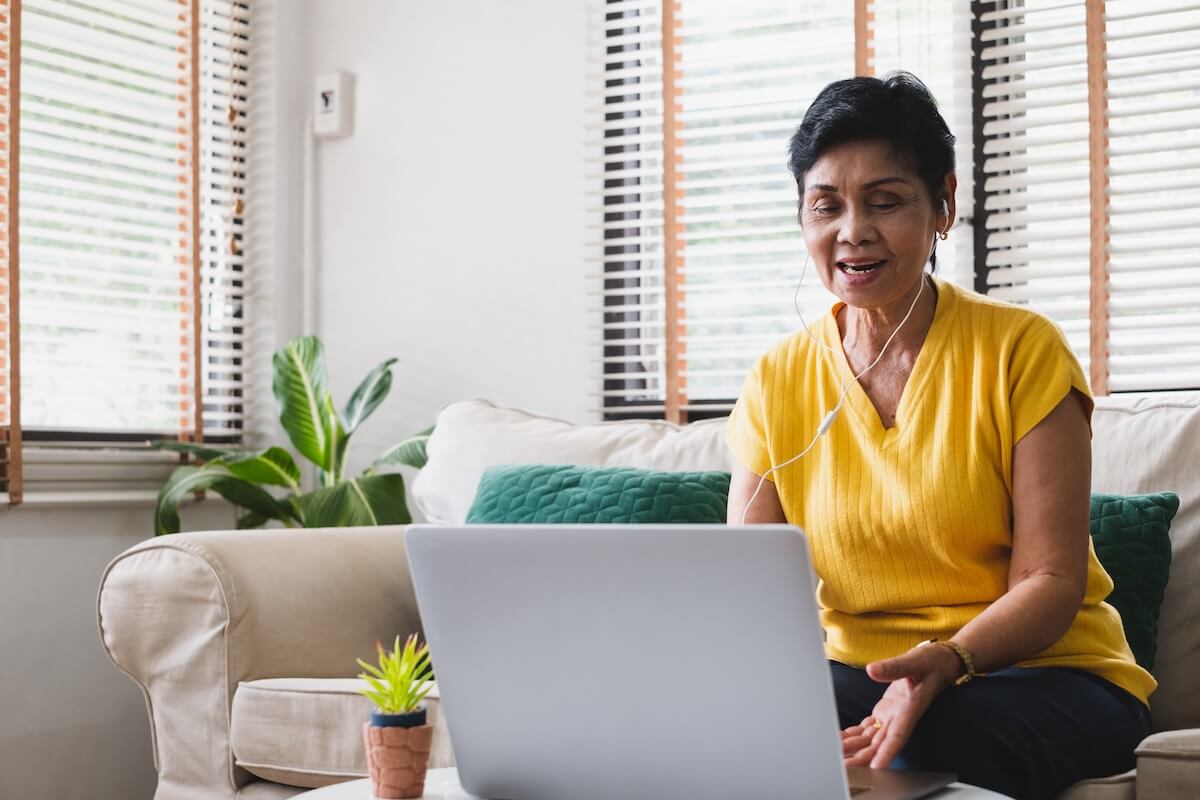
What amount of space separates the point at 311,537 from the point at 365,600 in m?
0.14

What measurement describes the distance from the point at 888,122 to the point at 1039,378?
340 mm

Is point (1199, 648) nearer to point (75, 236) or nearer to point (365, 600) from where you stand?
point (365, 600)

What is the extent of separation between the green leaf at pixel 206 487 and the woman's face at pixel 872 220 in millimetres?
1734

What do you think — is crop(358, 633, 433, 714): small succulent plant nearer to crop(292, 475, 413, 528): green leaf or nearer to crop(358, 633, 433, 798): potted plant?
crop(358, 633, 433, 798): potted plant

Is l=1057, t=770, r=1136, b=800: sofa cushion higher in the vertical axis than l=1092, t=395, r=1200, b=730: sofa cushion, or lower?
lower

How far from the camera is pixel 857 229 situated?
1.48 m

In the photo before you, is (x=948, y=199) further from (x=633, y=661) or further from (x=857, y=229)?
(x=633, y=661)

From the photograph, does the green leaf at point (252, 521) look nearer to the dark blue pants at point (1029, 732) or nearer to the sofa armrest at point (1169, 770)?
the dark blue pants at point (1029, 732)

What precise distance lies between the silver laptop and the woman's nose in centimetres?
66

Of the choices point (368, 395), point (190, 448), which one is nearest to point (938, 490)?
point (368, 395)

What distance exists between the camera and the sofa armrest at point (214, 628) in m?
1.93

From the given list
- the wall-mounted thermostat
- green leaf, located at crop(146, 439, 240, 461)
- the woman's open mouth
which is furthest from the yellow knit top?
the wall-mounted thermostat

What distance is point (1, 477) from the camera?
261 cm

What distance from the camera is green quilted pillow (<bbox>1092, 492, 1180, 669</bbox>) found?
168 cm
